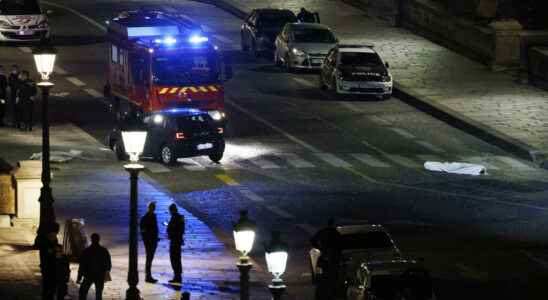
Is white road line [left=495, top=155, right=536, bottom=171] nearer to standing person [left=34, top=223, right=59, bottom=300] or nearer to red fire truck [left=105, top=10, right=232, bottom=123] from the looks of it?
red fire truck [left=105, top=10, right=232, bottom=123]

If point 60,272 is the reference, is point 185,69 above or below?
below

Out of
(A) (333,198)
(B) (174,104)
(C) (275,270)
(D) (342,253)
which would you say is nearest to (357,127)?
(B) (174,104)

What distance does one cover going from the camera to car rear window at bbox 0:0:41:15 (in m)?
61.4

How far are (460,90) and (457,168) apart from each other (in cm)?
1157

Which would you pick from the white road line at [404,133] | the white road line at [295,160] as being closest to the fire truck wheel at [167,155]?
the white road line at [295,160]

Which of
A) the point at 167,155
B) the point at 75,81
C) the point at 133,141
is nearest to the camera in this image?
the point at 133,141

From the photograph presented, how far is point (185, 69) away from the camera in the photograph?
47625 millimetres

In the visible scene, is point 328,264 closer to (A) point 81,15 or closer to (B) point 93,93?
(B) point 93,93

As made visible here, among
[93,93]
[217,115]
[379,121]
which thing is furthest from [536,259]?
[93,93]

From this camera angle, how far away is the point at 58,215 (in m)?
36.7

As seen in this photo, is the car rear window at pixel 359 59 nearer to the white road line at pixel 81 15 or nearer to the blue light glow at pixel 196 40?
the blue light glow at pixel 196 40

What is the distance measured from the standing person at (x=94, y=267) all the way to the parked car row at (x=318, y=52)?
86.7 ft

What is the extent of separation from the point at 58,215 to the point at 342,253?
8.75 metres

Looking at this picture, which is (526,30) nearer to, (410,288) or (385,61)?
(385,61)
